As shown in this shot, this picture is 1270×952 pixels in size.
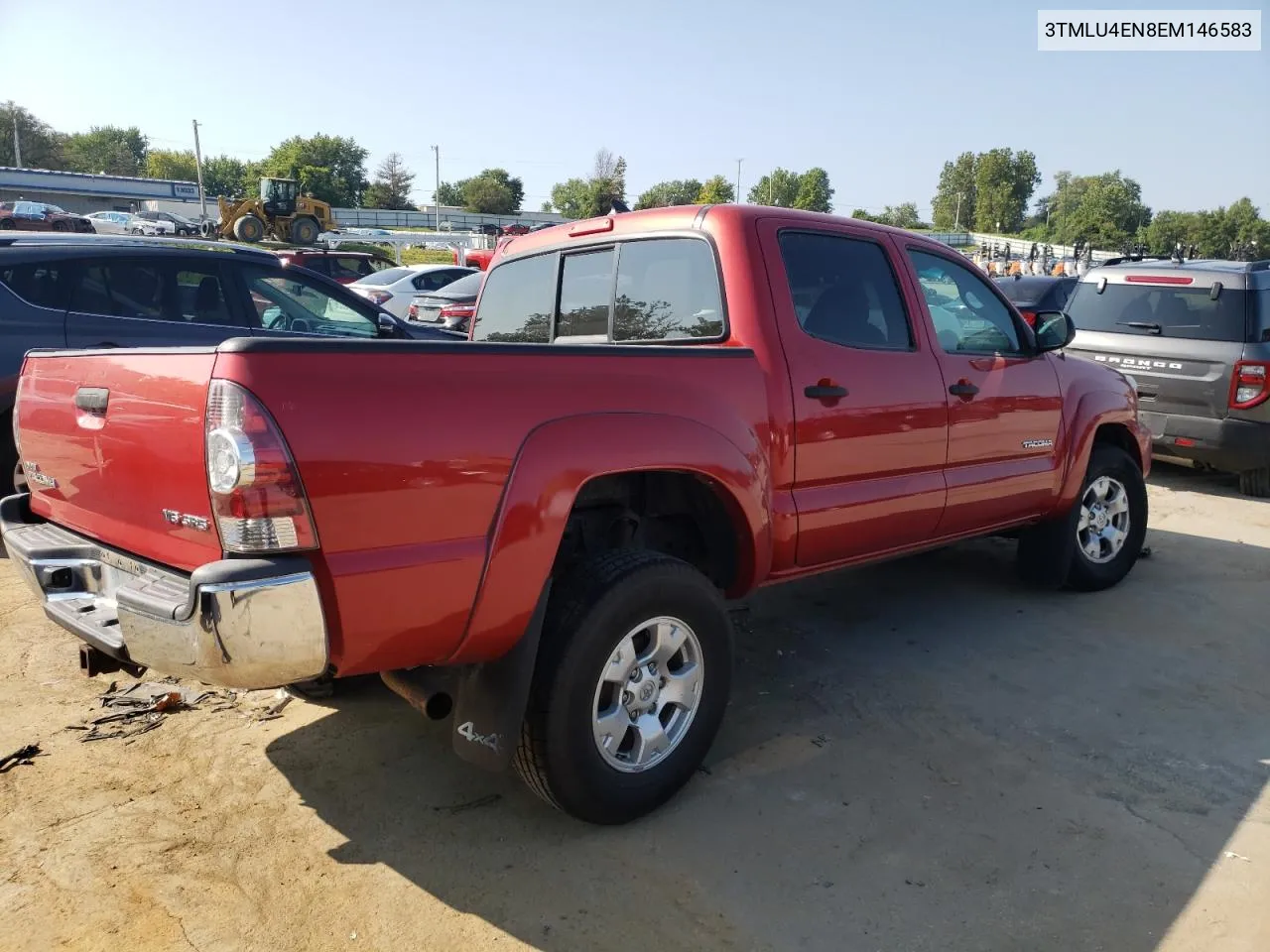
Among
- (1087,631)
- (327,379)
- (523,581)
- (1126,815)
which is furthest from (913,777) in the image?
(327,379)

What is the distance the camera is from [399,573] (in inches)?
92.0

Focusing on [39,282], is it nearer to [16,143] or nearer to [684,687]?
[684,687]

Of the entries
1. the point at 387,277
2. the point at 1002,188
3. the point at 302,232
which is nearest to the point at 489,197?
the point at 1002,188

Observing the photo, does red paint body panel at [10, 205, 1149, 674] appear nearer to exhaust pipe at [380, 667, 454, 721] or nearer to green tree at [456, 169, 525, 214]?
exhaust pipe at [380, 667, 454, 721]

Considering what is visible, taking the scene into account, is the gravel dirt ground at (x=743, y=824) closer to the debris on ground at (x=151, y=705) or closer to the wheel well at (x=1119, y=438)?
the debris on ground at (x=151, y=705)

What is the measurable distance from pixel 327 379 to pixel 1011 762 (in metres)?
2.71

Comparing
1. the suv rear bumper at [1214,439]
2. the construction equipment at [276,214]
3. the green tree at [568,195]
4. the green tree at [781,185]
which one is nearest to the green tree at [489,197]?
the green tree at [568,195]

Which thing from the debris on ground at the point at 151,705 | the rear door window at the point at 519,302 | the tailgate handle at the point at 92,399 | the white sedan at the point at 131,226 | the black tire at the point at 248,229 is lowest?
the debris on ground at the point at 151,705

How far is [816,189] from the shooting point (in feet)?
314

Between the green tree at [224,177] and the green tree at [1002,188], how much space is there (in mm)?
79410

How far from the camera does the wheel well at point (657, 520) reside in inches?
124

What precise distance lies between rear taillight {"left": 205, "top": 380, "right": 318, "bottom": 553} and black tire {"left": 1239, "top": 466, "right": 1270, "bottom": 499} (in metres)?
8.13

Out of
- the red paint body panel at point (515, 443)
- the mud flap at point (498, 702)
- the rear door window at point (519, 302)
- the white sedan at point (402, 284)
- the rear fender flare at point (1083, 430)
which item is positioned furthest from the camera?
the white sedan at point (402, 284)

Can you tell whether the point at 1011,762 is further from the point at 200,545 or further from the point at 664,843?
the point at 200,545
